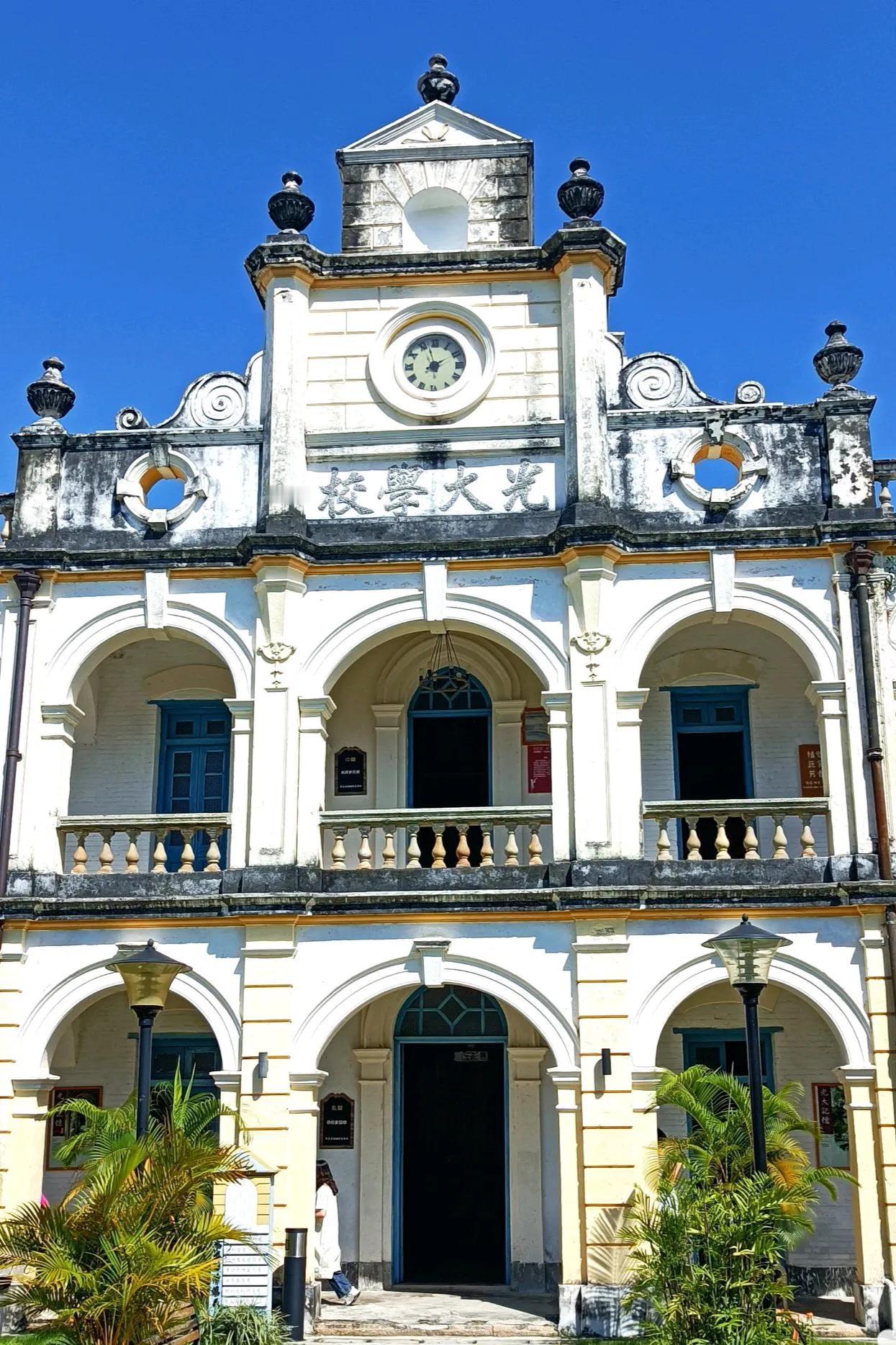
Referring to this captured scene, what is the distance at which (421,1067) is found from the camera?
55.3ft

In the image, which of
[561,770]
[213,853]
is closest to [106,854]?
[213,853]

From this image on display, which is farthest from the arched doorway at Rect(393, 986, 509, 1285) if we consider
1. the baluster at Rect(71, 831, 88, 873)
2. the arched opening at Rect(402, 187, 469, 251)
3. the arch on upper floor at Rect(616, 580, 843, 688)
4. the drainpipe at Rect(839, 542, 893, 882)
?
the arched opening at Rect(402, 187, 469, 251)

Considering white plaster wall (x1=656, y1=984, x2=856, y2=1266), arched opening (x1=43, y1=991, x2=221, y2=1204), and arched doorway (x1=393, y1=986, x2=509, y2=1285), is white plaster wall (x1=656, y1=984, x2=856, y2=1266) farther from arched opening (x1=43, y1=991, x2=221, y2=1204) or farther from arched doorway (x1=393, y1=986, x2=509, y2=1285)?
arched opening (x1=43, y1=991, x2=221, y2=1204)

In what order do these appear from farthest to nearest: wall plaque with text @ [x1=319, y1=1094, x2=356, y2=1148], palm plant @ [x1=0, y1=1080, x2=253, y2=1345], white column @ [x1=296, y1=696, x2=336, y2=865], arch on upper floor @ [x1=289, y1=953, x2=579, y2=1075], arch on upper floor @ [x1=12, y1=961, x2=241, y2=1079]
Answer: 1. wall plaque with text @ [x1=319, y1=1094, x2=356, y2=1148]
2. white column @ [x1=296, y1=696, x2=336, y2=865]
3. arch on upper floor @ [x1=12, y1=961, x2=241, y2=1079]
4. arch on upper floor @ [x1=289, y1=953, x2=579, y2=1075]
5. palm plant @ [x1=0, y1=1080, x2=253, y2=1345]

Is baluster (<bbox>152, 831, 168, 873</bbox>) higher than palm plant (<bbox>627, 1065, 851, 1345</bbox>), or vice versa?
baluster (<bbox>152, 831, 168, 873</bbox>)

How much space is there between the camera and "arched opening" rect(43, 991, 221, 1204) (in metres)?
16.8

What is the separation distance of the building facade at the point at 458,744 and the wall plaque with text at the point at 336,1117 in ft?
0.11

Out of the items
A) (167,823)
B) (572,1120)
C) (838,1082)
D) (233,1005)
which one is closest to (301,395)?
(167,823)

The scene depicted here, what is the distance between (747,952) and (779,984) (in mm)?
3732

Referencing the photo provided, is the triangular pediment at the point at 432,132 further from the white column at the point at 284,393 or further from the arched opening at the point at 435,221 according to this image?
the white column at the point at 284,393

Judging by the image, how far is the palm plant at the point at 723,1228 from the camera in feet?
35.2

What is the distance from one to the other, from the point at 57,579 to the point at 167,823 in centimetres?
288

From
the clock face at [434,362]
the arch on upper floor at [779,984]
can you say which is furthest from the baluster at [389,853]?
the clock face at [434,362]

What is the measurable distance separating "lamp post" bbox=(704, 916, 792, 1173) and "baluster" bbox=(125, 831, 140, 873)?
21.4 feet
